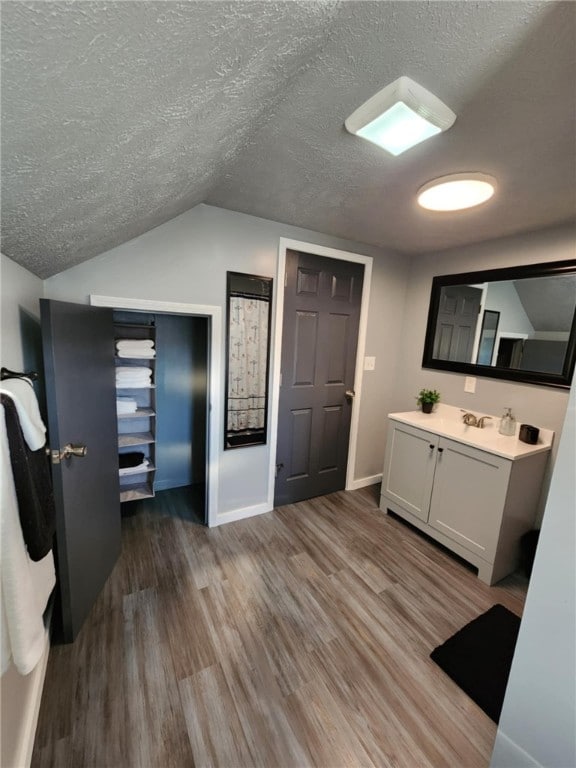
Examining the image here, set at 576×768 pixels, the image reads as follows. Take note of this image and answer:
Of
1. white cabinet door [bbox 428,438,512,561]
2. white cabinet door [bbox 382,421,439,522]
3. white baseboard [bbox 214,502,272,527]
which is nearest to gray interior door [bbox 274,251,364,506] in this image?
white baseboard [bbox 214,502,272,527]

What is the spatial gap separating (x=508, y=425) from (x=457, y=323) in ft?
3.07

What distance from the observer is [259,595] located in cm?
177

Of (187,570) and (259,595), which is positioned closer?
(259,595)

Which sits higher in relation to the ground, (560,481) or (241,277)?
(241,277)

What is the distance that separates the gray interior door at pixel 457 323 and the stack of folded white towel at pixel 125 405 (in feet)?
8.65

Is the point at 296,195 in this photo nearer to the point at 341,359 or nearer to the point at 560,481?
the point at 341,359

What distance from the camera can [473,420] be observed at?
243cm

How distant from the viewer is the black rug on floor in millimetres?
1330

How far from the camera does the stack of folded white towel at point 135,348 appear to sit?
226cm

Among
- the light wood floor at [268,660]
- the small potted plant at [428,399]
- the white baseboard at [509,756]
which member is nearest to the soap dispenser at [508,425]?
the small potted plant at [428,399]

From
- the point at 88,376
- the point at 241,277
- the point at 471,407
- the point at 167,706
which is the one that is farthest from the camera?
the point at 471,407

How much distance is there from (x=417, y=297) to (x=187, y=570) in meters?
2.97

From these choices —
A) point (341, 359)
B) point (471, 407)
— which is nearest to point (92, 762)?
point (341, 359)

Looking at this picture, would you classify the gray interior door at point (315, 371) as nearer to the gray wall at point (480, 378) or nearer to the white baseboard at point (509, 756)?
the gray wall at point (480, 378)
